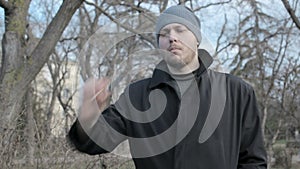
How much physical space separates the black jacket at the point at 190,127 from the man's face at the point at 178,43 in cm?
8

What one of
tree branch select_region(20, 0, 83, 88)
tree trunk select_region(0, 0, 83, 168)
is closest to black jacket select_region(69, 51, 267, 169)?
tree trunk select_region(0, 0, 83, 168)

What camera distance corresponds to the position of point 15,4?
8.86 m

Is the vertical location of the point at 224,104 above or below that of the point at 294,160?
below

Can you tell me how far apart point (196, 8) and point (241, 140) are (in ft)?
55.0

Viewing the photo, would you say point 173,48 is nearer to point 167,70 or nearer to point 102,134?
point 167,70

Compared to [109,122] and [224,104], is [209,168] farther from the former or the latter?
[109,122]

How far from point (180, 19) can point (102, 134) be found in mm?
705

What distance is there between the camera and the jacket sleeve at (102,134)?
2.12m

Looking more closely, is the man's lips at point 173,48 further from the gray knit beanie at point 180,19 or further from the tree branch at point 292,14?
the tree branch at point 292,14

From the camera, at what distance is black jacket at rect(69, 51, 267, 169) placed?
84.6 inches

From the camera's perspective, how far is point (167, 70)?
7.62 feet

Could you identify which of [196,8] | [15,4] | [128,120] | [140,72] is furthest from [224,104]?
[196,8]

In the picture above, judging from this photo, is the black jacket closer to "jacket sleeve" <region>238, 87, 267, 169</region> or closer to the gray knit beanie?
"jacket sleeve" <region>238, 87, 267, 169</region>

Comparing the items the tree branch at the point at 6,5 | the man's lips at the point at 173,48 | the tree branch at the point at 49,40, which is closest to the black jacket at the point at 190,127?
the man's lips at the point at 173,48
